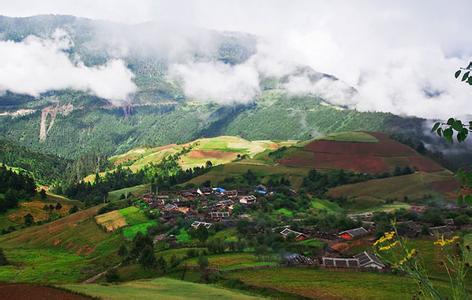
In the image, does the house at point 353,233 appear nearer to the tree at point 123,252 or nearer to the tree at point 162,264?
the tree at point 162,264

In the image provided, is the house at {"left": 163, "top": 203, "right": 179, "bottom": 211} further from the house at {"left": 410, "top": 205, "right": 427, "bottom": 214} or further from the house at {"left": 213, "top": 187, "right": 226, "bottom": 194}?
the house at {"left": 410, "top": 205, "right": 427, "bottom": 214}

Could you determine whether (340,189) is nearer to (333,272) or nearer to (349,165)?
(349,165)

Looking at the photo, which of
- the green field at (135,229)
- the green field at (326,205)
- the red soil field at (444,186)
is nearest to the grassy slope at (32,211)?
the green field at (135,229)

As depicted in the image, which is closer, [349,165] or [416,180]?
[416,180]

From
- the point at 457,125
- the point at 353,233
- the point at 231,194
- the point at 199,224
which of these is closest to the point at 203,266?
the point at 199,224

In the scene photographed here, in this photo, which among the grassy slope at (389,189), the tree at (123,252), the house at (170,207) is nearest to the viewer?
the tree at (123,252)

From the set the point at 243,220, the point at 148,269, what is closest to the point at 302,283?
the point at 148,269
